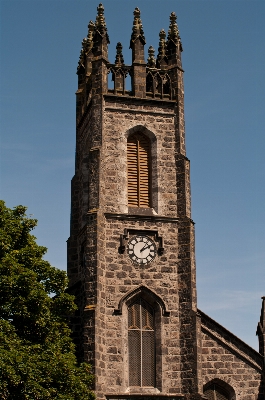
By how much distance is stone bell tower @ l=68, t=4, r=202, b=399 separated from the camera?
34.3m

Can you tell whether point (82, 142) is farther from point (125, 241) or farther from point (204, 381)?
point (204, 381)

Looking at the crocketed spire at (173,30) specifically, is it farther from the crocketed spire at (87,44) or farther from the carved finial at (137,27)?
the crocketed spire at (87,44)

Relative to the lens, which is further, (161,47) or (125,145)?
(161,47)

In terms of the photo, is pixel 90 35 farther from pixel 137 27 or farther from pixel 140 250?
pixel 140 250

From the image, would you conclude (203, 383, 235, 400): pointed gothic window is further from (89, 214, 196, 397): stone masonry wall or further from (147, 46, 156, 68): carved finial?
(147, 46, 156, 68): carved finial

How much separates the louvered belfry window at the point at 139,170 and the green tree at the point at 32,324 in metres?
5.70

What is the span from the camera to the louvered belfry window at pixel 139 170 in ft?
122

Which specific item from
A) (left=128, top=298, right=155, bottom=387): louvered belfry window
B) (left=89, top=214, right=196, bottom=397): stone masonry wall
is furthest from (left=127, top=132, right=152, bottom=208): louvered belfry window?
(left=128, top=298, right=155, bottom=387): louvered belfry window

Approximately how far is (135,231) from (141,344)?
4727 mm

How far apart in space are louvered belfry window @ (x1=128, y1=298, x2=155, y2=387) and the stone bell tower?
1.6 inches

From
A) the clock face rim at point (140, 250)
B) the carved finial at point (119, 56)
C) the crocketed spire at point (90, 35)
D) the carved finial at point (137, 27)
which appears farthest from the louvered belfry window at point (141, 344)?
the crocketed spire at point (90, 35)

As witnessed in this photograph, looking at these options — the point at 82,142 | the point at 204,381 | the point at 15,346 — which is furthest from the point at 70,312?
the point at 82,142

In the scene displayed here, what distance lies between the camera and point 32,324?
31172mm

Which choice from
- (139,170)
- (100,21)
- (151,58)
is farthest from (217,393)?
(100,21)
